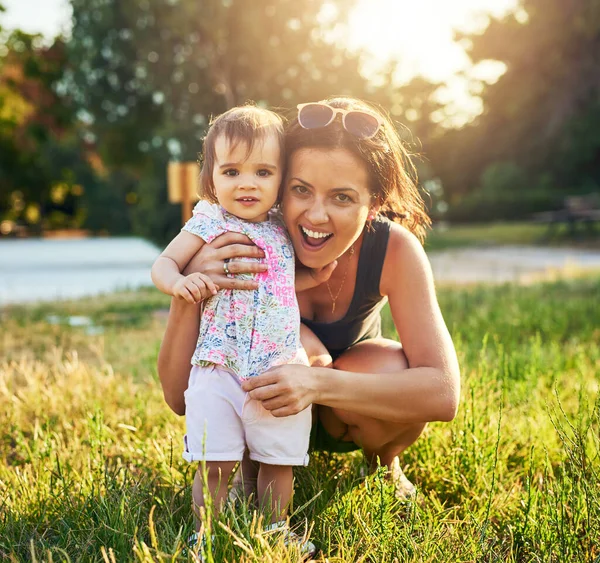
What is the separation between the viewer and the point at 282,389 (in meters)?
1.92

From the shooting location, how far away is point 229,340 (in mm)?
2088

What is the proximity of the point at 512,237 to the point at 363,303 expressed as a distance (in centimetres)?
1896

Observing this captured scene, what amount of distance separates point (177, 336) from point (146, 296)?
6.70 meters

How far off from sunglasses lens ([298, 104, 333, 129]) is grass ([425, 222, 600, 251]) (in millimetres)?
14046

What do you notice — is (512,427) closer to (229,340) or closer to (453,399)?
(453,399)

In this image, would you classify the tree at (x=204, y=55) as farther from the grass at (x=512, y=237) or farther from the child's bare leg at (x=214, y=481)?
the child's bare leg at (x=214, y=481)

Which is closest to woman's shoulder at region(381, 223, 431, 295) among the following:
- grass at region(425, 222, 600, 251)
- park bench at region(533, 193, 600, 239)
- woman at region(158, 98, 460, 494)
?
woman at region(158, 98, 460, 494)

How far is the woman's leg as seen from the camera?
2.35 metres

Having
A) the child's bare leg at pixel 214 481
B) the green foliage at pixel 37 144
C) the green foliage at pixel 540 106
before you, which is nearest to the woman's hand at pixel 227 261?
the child's bare leg at pixel 214 481

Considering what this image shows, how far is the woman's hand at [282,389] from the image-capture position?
193 centimetres

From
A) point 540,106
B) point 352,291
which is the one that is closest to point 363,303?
point 352,291

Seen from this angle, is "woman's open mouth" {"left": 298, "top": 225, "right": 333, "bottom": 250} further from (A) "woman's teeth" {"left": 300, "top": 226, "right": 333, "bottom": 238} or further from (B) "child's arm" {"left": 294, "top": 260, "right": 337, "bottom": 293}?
(B) "child's arm" {"left": 294, "top": 260, "right": 337, "bottom": 293}

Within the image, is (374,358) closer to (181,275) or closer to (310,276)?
(310,276)

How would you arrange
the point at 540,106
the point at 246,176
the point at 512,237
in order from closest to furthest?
the point at 246,176
the point at 512,237
the point at 540,106
